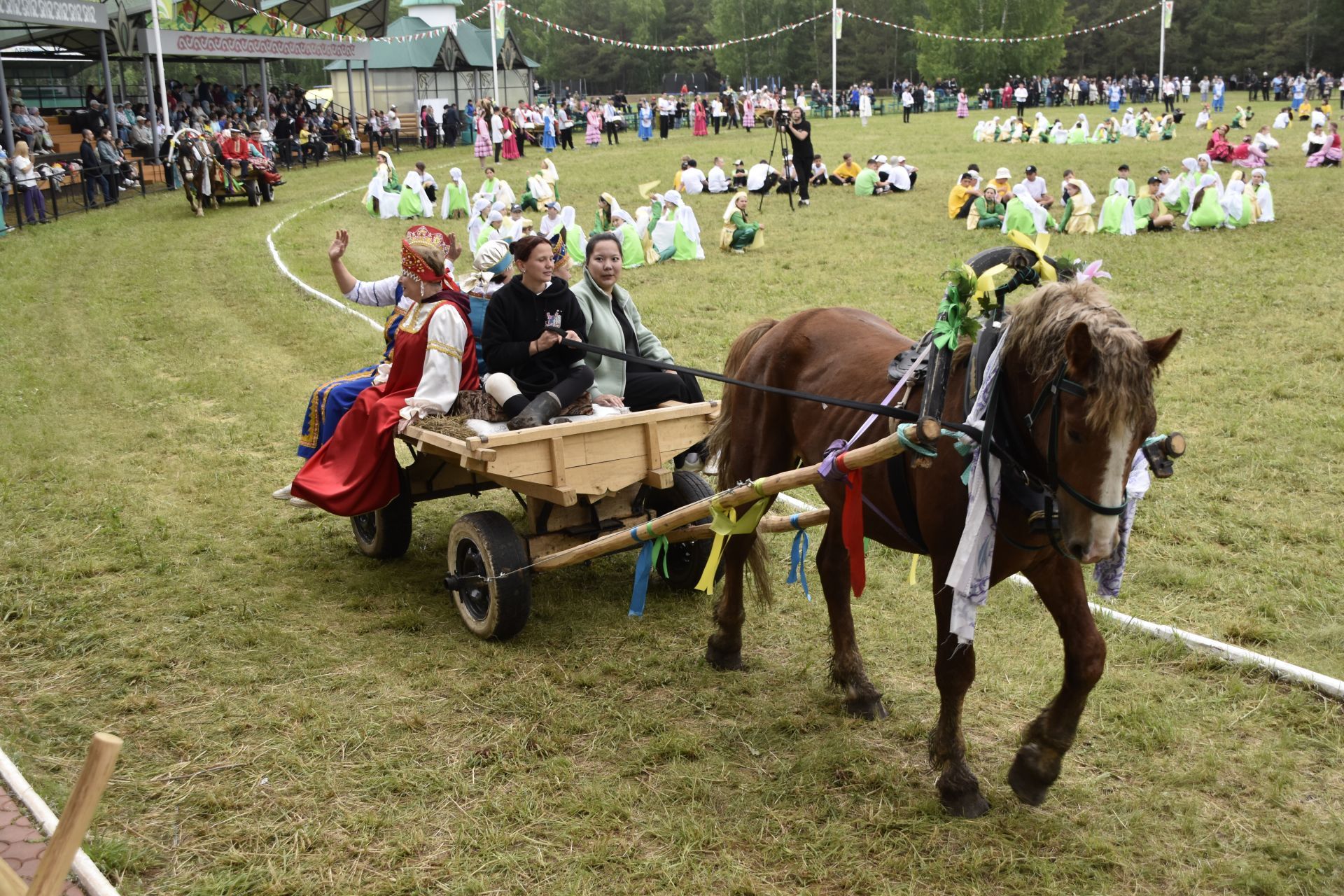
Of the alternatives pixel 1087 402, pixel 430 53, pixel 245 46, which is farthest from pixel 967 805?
pixel 430 53

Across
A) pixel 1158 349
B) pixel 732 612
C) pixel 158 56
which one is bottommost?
pixel 732 612

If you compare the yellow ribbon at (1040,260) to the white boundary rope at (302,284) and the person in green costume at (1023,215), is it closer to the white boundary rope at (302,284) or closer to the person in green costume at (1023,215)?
the white boundary rope at (302,284)

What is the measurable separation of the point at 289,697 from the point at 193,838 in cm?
109

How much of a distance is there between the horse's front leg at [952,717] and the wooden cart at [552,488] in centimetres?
112

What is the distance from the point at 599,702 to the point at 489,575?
87 centimetres

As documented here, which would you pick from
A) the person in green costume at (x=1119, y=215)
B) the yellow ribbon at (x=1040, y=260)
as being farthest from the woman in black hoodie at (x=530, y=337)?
the person in green costume at (x=1119, y=215)

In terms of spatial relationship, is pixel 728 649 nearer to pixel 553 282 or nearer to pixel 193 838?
pixel 553 282

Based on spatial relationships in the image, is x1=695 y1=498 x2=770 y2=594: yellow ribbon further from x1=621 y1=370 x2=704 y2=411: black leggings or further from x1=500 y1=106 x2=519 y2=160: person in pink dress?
x1=500 y1=106 x2=519 y2=160: person in pink dress

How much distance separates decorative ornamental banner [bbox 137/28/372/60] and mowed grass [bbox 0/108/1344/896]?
21.9 meters

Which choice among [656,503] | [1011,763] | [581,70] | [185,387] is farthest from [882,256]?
[581,70]

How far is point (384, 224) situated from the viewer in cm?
2291

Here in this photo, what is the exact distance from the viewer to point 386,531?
670 centimetres

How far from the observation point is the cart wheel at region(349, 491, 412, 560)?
262 inches

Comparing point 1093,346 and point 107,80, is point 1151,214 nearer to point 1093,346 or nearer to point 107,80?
point 1093,346
